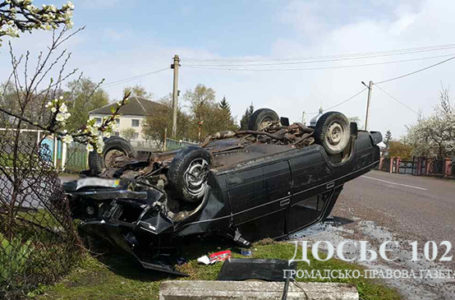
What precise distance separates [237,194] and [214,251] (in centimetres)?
106

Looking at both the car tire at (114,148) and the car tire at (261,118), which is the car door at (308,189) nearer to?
the car tire at (261,118)

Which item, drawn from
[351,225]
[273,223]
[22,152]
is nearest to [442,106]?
[351,225]

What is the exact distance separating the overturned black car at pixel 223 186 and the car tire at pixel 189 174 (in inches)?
0.4

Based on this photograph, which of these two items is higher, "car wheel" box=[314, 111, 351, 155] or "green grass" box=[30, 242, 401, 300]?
"car wheel" box=[314, 111, 351, 155]

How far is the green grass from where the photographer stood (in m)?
4.20

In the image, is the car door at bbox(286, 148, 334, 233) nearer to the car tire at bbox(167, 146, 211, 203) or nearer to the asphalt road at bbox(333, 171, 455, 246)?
the car tire at bbox(167, 146, 211, 203)

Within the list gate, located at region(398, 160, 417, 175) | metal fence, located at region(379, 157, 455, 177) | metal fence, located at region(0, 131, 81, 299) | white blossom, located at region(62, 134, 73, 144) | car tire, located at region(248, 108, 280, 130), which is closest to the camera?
white blossom, located at region(62, 134, 73, 144)

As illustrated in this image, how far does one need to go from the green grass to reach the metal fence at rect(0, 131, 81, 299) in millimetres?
203

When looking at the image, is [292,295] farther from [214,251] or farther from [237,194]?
[214,251]

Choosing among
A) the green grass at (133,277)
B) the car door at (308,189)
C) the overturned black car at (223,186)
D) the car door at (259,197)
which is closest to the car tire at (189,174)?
the overturned black car at (223,186)

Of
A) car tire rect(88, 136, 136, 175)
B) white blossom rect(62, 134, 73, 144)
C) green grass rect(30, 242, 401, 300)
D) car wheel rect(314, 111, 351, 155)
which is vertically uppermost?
car wheel rect(314, 111, 351, 155)

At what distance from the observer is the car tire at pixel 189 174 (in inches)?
184

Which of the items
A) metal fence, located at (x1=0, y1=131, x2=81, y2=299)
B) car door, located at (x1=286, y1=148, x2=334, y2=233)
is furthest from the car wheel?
metal fence, located at (x1=0, y1=131, x2=81, y2=299)

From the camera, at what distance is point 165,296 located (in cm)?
298
